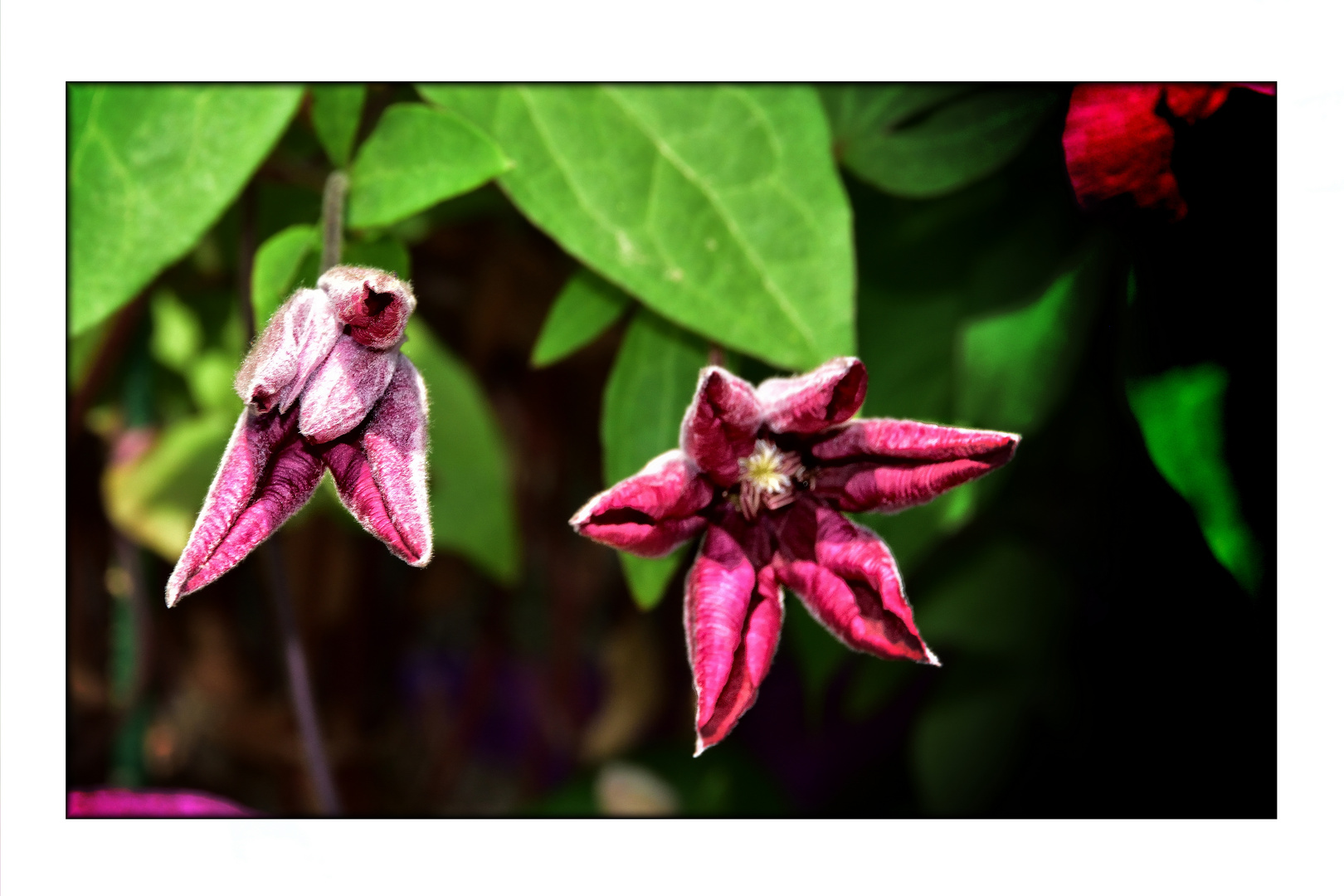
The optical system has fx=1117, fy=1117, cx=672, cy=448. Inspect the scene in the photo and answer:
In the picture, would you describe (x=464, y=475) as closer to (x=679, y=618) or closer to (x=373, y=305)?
(x=679, y=618)

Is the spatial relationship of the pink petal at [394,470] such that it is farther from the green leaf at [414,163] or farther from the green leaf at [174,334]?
the green leaf at [174,334]

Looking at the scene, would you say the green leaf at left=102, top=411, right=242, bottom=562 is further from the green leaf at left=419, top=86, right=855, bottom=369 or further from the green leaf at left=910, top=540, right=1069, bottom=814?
the green leaf at left=910, top=540, right=1069, bottom=814

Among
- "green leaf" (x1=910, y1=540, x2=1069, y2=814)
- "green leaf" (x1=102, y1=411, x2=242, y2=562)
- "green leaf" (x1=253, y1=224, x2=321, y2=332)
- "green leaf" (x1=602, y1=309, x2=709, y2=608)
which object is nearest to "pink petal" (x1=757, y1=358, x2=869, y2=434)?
"green leaf" (x1=602, y1=309, x2=709, y2=608)

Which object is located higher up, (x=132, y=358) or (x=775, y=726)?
(x=132, y=358)

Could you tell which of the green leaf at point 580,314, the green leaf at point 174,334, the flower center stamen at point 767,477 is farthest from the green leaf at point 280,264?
the green leaf at point 174,334
